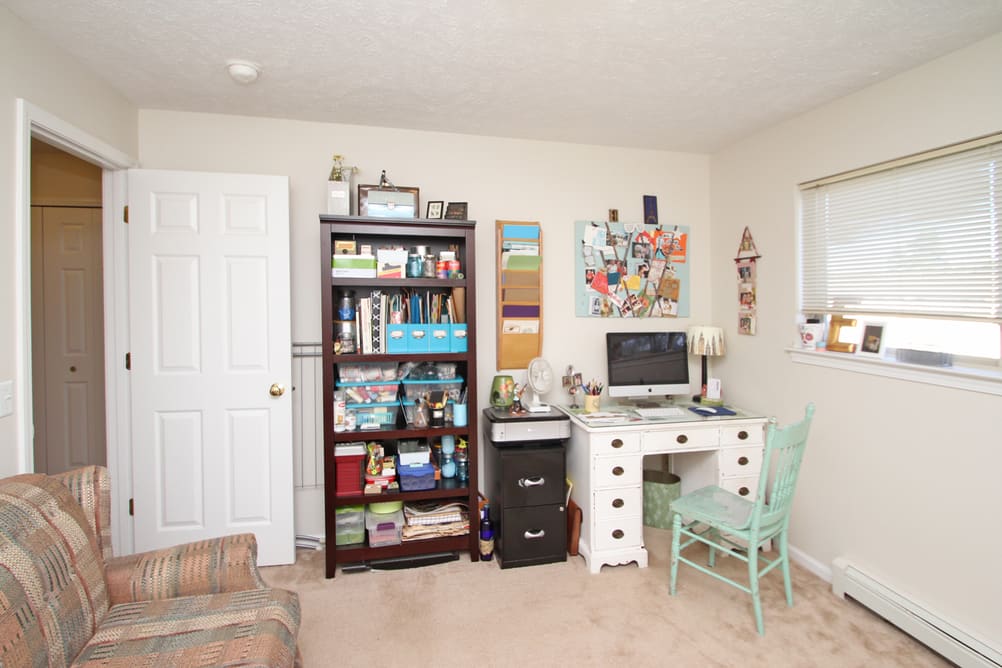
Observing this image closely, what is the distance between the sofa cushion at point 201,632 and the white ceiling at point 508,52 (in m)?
2.03

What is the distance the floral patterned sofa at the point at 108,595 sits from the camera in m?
1.35

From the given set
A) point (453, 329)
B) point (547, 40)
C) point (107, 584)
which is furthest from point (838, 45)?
point (107, 584)

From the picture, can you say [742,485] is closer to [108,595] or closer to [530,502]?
[530,502]

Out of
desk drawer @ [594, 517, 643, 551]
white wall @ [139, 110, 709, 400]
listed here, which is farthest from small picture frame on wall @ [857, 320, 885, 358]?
desk drawer @ [594, 517, 643, 551]

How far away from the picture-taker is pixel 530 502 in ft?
9.14

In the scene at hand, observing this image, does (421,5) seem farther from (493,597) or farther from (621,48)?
(493,597)

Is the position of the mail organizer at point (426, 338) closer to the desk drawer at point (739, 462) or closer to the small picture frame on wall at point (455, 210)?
the small picture frame on wall at point (455, 210)

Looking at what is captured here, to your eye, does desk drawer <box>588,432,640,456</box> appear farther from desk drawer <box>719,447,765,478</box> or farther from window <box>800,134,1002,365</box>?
window <box>800,134,1002,365</box>

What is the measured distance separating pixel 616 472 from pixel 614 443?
0.52 feet

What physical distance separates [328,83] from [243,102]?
1.85 ft

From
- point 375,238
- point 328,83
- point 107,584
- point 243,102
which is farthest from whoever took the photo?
point 375,238

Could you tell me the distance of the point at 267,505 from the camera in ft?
9.11

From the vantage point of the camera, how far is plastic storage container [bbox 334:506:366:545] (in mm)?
2783

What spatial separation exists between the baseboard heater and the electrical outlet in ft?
11.6
